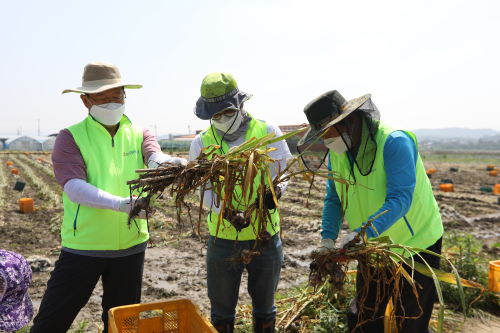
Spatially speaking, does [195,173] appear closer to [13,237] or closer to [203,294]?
[203,294]

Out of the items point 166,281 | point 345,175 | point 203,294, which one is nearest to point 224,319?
point 345,175

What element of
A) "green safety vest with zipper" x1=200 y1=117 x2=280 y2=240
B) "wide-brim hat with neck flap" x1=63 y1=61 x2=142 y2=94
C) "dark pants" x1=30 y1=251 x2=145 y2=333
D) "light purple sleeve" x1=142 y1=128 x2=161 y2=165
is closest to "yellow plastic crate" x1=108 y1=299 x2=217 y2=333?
"dark pants" x1=30 y1=251 x2=145 y2=333

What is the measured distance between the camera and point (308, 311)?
10.0 feet

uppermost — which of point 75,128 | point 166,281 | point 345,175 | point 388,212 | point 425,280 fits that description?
point 75,128

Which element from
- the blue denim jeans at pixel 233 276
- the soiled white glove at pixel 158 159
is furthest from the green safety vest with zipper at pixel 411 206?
the soiled white glove at pixel 158 159

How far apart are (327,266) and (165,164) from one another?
997 mm

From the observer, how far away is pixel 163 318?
188 cm

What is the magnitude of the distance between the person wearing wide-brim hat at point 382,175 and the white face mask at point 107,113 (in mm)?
1171

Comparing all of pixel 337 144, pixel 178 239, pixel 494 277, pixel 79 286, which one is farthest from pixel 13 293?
pixel 494 277

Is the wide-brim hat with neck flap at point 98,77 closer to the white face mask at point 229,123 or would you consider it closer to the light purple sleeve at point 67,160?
the light purple sleeve at point 67,160

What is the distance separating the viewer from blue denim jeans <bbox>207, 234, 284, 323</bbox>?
219cm

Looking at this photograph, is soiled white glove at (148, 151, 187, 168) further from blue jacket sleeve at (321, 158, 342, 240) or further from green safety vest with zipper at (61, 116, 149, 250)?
blue jacket sleeve at (321, 158, 342, 240)

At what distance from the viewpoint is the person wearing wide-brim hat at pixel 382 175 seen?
1.79m

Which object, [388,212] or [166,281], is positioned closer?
[388,212]
